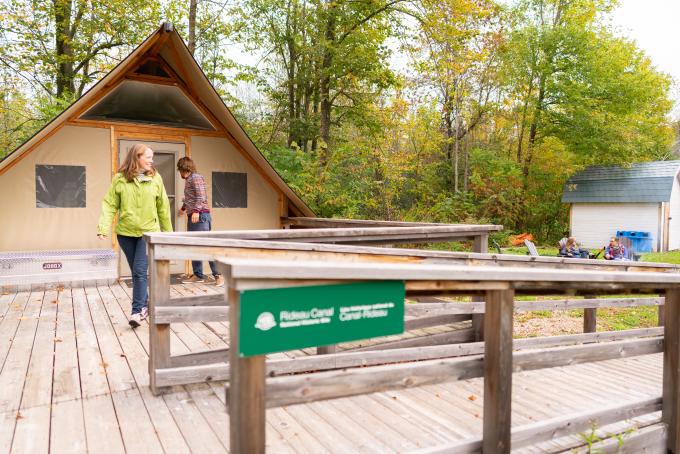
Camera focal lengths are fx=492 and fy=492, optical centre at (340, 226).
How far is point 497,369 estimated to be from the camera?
1.99m

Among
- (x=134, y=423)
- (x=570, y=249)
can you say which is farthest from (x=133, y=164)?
(x=570, y=249)

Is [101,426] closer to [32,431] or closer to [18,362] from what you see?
[32,431]

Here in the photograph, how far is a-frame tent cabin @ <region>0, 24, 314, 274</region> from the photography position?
656 centimetres

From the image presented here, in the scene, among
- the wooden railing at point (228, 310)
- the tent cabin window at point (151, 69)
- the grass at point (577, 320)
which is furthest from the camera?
the tent cabin window at point (151, 69)

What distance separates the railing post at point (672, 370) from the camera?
2736mm

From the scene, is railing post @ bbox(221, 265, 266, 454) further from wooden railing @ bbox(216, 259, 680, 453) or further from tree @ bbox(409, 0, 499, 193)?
tree @ bbox(409, 0, 499, 193)

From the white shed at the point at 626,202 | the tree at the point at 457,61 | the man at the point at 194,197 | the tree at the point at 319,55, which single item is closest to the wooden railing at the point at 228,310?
the man at the point at 194,197

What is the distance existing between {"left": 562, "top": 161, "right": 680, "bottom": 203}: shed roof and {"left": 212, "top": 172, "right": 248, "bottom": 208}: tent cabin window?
1893cm

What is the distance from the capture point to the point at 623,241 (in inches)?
805

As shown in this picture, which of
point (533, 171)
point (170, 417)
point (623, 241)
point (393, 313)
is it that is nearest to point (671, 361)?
point (393, 313)


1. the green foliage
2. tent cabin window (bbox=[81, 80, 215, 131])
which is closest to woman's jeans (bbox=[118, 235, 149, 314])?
tent cabin window (bbox=[81, 80, 215, 131])

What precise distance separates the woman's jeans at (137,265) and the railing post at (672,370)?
4037 millimetres

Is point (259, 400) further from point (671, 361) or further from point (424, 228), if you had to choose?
point (424, 228)

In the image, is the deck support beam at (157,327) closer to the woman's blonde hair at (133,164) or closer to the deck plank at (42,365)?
the deck plank at (42,365)
